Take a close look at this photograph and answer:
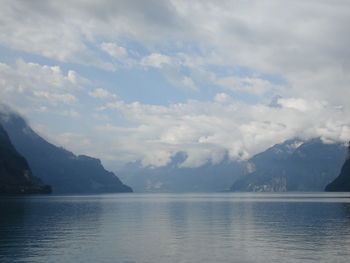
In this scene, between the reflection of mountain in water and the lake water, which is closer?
the lake water

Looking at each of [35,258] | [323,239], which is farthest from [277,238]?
[35,258]

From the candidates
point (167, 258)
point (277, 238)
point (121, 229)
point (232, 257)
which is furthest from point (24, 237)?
point (277, 238)

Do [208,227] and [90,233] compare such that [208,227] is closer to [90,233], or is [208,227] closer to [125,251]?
[90,233]

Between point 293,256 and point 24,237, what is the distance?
5047cm

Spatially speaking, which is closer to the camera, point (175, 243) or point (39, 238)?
point (175, 243)

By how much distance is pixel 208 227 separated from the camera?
99812 mm

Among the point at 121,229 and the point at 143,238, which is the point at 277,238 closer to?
the point at 143,238

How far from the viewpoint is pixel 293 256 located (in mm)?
60594

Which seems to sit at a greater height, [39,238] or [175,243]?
[39,238]

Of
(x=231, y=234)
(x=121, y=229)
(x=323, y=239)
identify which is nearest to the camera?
(x=323, y=239)

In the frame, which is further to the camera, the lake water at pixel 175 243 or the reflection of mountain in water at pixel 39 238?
the reflection of mountain in water at pixel 39 238

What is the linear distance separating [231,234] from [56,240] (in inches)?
1342

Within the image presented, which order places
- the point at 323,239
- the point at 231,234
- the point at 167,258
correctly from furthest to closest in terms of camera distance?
the point at 231,234
the point at 323,239
the point at 167,258

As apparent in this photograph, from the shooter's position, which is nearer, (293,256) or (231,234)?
(293,256)
